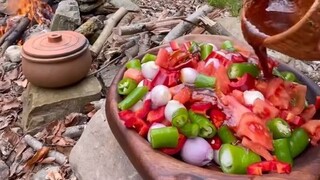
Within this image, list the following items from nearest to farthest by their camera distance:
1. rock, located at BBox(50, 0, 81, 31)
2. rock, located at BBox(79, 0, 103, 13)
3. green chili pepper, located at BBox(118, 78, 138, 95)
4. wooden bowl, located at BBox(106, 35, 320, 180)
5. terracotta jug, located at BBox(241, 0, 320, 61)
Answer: terracotta jug, located at BBox(241, 0, 320, 61), wooden bowl, located at BBox(106, 35, 320, 180), green chili pepper, located at BBox(118, 78, 138, 95), rock, located at BBox(50, 0, 81, 31), rock, located at BBox(79, 0, 103, 13)

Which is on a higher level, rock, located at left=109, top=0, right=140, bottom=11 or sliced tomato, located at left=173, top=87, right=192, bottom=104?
sliced tomato, located at left=173, top=87, right=192, bottom=104

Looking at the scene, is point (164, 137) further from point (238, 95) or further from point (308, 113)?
point (308, 113)

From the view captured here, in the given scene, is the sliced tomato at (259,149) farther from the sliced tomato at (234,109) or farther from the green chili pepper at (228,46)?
the green chili pepper at (228,46)

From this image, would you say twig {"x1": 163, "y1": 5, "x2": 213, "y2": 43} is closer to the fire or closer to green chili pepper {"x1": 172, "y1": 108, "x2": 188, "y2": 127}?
the fire

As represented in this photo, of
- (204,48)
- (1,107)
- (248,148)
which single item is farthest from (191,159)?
(1,107)

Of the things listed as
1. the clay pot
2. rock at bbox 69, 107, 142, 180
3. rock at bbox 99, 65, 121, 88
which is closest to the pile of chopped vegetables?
rock at bbox 69, 107, 142, 180

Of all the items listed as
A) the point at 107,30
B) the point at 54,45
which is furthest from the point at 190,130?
the point at 107,30

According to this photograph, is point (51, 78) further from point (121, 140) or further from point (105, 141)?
point (121, 140)
